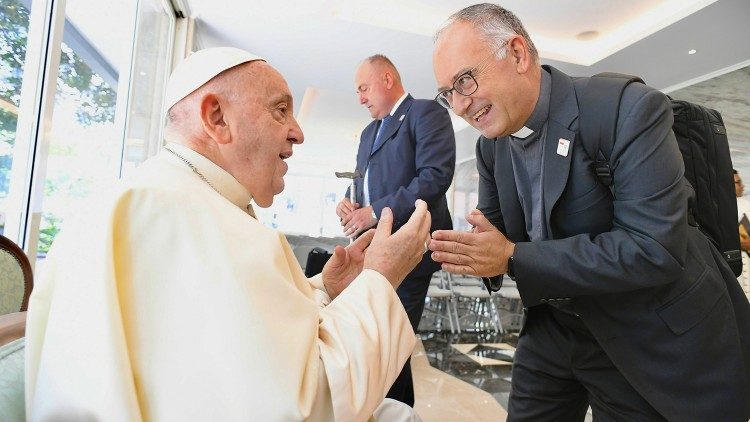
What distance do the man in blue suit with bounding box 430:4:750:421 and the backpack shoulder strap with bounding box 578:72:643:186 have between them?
0.02m

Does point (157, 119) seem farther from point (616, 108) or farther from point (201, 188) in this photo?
point (616, 108)

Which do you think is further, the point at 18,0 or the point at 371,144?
the point at 371,144

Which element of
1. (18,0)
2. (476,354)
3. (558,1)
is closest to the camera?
(18,0)

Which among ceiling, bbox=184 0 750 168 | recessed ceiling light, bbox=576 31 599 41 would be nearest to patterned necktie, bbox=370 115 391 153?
ceiling, bbox=184 0 750 168

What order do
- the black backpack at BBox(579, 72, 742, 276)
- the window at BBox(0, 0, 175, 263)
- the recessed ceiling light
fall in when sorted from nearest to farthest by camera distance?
the black backpack at BBox(579, 72, 742, 276)
the window at BBox(0, 0, 175, 263)
the recessed ceiling light

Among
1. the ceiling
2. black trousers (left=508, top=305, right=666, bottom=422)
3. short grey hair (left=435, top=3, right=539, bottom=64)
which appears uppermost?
the ceiling

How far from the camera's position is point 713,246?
1.31 meters

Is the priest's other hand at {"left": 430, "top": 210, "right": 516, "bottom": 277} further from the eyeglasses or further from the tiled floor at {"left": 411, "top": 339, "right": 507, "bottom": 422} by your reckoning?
the tiled floor at {"left": 411, "top": 339, "right": 507, "bottom": 422}

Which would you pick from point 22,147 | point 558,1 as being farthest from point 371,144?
point 558,1

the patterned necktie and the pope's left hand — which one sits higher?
the patterned necktie

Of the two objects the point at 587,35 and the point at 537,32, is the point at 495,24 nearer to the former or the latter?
the point at 537,32

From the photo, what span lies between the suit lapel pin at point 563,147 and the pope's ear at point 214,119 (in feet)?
3.06

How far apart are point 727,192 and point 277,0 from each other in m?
4.23

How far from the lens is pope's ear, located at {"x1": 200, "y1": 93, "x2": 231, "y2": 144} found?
1056mm
